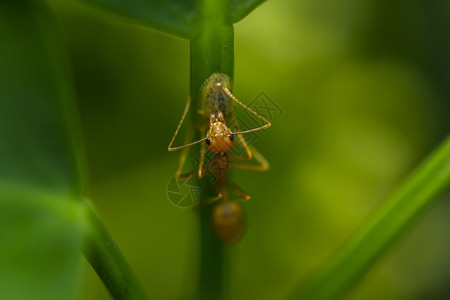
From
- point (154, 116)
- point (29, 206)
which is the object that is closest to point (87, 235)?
point (29, 206)

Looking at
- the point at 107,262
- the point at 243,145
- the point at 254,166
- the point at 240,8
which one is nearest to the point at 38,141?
the point at 107,262

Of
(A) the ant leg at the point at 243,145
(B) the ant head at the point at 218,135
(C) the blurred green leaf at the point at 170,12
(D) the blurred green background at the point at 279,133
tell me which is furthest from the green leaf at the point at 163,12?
(D) the blurred green background at the point at 279,133

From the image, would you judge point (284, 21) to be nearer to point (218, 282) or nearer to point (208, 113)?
point (208, 113)

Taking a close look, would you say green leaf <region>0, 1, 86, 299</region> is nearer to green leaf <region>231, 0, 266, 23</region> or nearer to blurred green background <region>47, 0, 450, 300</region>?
green leaf <region>231, 0, 266, 23</region>

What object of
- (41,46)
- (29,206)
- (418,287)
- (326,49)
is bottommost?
(418,287)

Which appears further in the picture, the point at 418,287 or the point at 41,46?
the point at 418,287

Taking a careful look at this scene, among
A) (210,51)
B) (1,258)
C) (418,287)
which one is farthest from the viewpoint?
(418,287)
